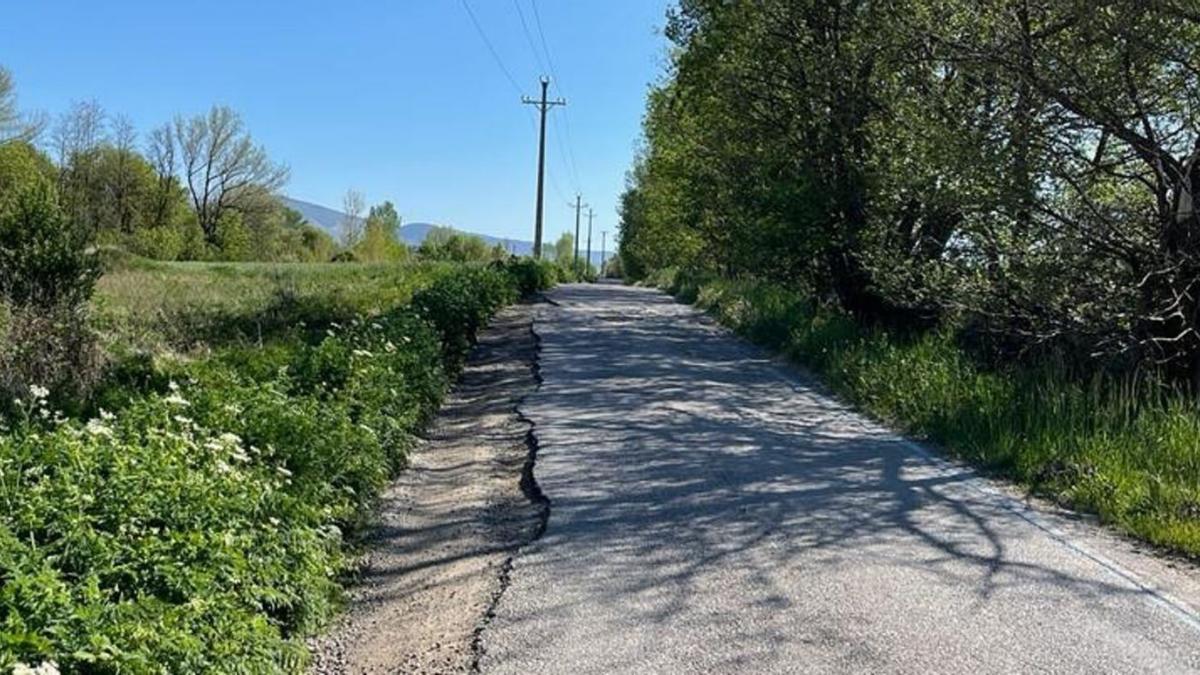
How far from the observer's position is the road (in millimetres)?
3971

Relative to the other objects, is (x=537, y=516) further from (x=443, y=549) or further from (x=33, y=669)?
(x=33, y=669)

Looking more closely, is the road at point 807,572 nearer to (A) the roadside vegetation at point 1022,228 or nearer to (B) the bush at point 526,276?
(A) the roadside vegetation at point 1022,228

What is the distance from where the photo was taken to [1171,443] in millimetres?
7043

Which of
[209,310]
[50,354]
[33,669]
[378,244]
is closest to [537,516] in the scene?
[33,669]

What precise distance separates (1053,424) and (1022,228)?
3.18 meters

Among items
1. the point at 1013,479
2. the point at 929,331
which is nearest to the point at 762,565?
the point at 1013,479

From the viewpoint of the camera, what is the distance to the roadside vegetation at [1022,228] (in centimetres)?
781

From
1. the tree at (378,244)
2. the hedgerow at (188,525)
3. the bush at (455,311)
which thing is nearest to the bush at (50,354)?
the hedgerow at (188,525)

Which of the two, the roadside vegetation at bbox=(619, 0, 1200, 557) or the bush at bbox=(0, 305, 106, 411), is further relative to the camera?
the bush at bbox=(0, 305, 106, 411)

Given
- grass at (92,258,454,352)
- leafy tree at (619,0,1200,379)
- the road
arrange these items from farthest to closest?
grass at (92,258,454,352) → leafy tree at (619,0,1200,379) → the road

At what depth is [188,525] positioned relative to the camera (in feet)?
11.8

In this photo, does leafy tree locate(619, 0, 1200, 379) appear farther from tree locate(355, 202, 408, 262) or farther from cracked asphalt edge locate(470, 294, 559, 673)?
tree locate(355, 202, 408, 262)

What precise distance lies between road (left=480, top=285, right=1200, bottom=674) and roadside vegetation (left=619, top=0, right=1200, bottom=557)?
1006 millimetres

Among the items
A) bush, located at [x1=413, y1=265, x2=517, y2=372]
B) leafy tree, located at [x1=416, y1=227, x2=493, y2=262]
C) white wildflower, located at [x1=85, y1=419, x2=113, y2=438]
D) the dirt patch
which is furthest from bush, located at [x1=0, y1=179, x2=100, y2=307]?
leafy tree, located at [x1=416, y1=227, x2=493, y2=262]
